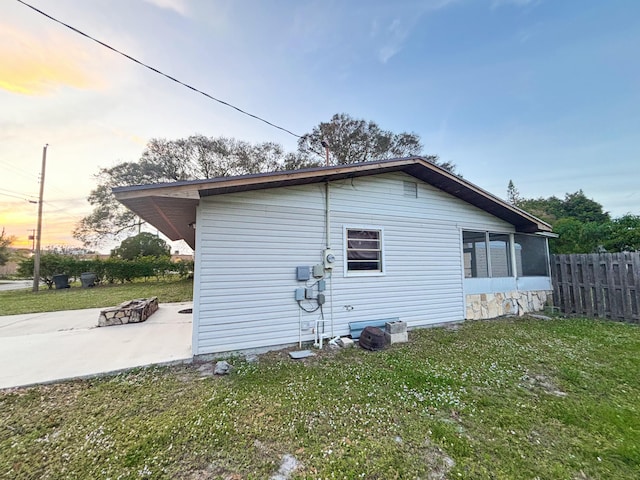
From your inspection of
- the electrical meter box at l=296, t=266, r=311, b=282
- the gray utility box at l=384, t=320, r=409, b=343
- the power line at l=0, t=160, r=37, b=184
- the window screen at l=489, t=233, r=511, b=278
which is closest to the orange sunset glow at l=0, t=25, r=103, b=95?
the electrical meter box at l=296, t=266, r=311, b=282

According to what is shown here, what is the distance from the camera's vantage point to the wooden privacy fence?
260 inches

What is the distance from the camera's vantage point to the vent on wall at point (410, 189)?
21.1ft

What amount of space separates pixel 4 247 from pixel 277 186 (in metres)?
33.3

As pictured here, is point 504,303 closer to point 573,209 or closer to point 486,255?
point 486,255

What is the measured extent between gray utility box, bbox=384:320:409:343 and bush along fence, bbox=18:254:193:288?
16.3 meters

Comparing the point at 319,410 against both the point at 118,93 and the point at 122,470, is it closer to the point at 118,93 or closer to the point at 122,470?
the point at 122,470

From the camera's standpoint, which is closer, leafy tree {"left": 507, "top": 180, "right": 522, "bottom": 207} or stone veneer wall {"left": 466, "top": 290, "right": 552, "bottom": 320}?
stone veneer wall {"left": 466, "top": 290, "right": 552, "bottom": 320}

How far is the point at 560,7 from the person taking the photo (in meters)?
6.98

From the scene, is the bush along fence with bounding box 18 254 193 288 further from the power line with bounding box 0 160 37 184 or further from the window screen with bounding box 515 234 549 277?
the window screen with bounding box 515 234 549 277

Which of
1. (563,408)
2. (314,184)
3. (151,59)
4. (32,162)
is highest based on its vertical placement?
(32,162)

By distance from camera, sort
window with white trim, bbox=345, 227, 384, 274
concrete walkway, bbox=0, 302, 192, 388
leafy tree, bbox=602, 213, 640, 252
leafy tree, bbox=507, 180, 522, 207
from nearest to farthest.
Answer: concrete walkway, bbox=0, 302, 192, 388 → window with white trim, bbox=345, 227, 384, 274 → leafy tree, bbox=602, 213, 640, 252 → leafy tree, bbox=507, 180, 522, 207

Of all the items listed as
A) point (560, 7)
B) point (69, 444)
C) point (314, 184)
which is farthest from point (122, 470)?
point (560, 7)

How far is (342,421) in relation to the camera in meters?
2.67

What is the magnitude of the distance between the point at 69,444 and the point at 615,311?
1094 cm
